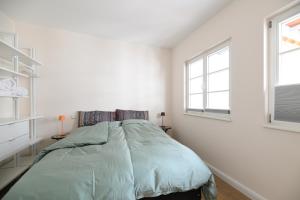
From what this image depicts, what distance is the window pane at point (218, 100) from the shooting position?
2.11 meters

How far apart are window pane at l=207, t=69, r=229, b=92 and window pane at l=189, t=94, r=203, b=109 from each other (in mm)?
307

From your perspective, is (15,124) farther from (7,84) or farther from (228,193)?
(228,193)

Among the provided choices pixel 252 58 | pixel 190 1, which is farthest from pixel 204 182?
pixel 190 1

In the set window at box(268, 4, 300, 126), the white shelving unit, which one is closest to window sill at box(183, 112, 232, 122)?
window at box(268, 4, 300, 126)

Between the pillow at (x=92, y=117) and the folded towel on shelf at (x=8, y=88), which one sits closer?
the folded towel on shelf at (x=8, y=88)

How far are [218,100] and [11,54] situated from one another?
3018 millimetres

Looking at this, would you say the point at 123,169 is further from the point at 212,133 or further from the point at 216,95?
the point at 216,95

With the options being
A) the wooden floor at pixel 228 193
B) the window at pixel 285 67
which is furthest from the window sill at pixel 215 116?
the wooden floor at pixel 228 193

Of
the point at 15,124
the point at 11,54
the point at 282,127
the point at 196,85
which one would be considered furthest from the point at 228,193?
the point at 11,54

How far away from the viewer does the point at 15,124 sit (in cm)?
192

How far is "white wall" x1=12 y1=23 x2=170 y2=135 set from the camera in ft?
8.82

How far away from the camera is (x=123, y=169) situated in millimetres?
1087

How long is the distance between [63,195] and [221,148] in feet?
6.40

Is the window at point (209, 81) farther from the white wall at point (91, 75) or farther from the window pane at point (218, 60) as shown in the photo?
the white wall at point (91, 75)
